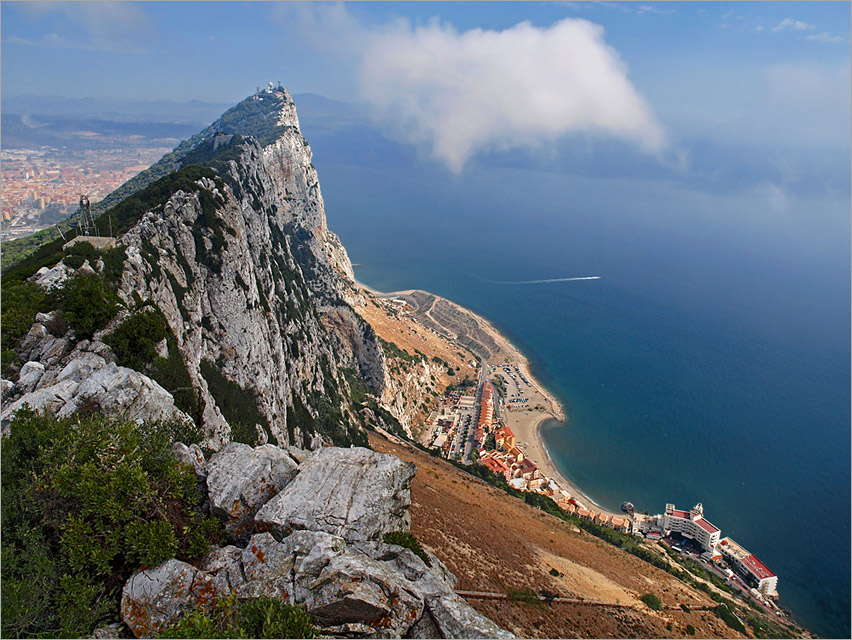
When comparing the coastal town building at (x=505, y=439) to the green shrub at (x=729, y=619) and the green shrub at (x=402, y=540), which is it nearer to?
the green shrub at (x=729, y=619)

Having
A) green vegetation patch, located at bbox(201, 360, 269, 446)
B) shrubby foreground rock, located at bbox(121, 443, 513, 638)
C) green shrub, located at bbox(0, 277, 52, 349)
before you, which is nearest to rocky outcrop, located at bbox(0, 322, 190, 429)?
green shrub, located at bbox(0, 277, 52, 349)

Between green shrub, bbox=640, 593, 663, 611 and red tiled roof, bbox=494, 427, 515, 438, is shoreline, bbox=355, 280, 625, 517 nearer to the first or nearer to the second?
red tiled roof, bbox=494, 427, 515, 438

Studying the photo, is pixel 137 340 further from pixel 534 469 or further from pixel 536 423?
pixel 536 423

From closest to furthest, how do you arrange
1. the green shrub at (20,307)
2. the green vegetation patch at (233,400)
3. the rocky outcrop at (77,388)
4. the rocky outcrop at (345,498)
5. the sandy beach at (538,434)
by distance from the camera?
the rocky outcrop at (345,498) < the rocky outcrop at (77,388) < the green shrub at (20,307) < the green vegetation patch at (233,400) < the sandy beach at (538,434)

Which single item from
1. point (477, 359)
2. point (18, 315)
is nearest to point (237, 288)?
point (18, 315)

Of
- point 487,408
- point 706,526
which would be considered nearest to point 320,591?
point 706,526

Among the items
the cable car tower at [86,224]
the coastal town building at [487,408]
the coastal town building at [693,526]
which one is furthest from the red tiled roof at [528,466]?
the cable car tower at [86,224]
